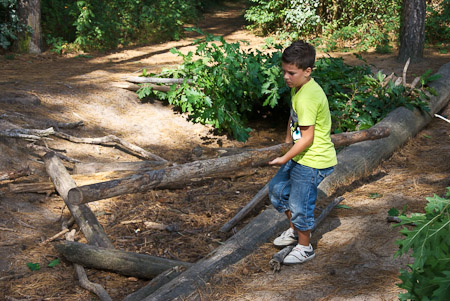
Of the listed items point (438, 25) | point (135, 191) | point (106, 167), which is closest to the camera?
point (135, 191)

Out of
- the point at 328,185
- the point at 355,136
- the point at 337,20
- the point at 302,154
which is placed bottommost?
the point at 328,185

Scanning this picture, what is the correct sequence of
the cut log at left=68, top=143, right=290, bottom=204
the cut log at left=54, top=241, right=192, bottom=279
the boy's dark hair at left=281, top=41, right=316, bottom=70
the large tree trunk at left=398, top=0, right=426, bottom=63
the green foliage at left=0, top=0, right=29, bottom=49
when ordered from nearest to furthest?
the cut log at left=68, top=143, right=290, bottom=204
the boy's dark hair at left=281, top=41, right=316, bottom=70
the cut log at left=54, top=241, right=192, bottom=279
the large tree trunk at left=398, top=0, right=426, bottom=63
the green foliage at left=0, top=0, right=29, bottom=49

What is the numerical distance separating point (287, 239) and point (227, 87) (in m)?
3.94

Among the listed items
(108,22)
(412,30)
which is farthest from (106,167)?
(108,22)

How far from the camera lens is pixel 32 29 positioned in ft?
37.8

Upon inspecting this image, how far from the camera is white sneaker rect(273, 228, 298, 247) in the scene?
3.80 meters

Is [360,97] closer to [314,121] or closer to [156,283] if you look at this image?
[314,121]

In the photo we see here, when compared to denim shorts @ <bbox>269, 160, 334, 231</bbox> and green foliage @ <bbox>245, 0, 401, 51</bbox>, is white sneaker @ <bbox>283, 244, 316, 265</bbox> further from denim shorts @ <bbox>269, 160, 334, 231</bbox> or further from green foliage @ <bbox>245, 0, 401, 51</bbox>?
green foliage @ <bbox>245, 0, 401, 51</bbox>

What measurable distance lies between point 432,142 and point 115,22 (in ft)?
33.5

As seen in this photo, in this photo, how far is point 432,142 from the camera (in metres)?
6.79

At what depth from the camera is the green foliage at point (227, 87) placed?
7.10 m

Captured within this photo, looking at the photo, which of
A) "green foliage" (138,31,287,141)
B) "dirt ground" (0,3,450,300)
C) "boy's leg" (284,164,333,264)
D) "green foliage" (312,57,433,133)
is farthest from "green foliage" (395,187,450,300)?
"green foliage" (138,31,287,141)

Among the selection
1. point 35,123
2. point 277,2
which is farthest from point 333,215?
point 277,2

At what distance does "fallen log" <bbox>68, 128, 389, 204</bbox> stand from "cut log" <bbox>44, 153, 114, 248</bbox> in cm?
116
